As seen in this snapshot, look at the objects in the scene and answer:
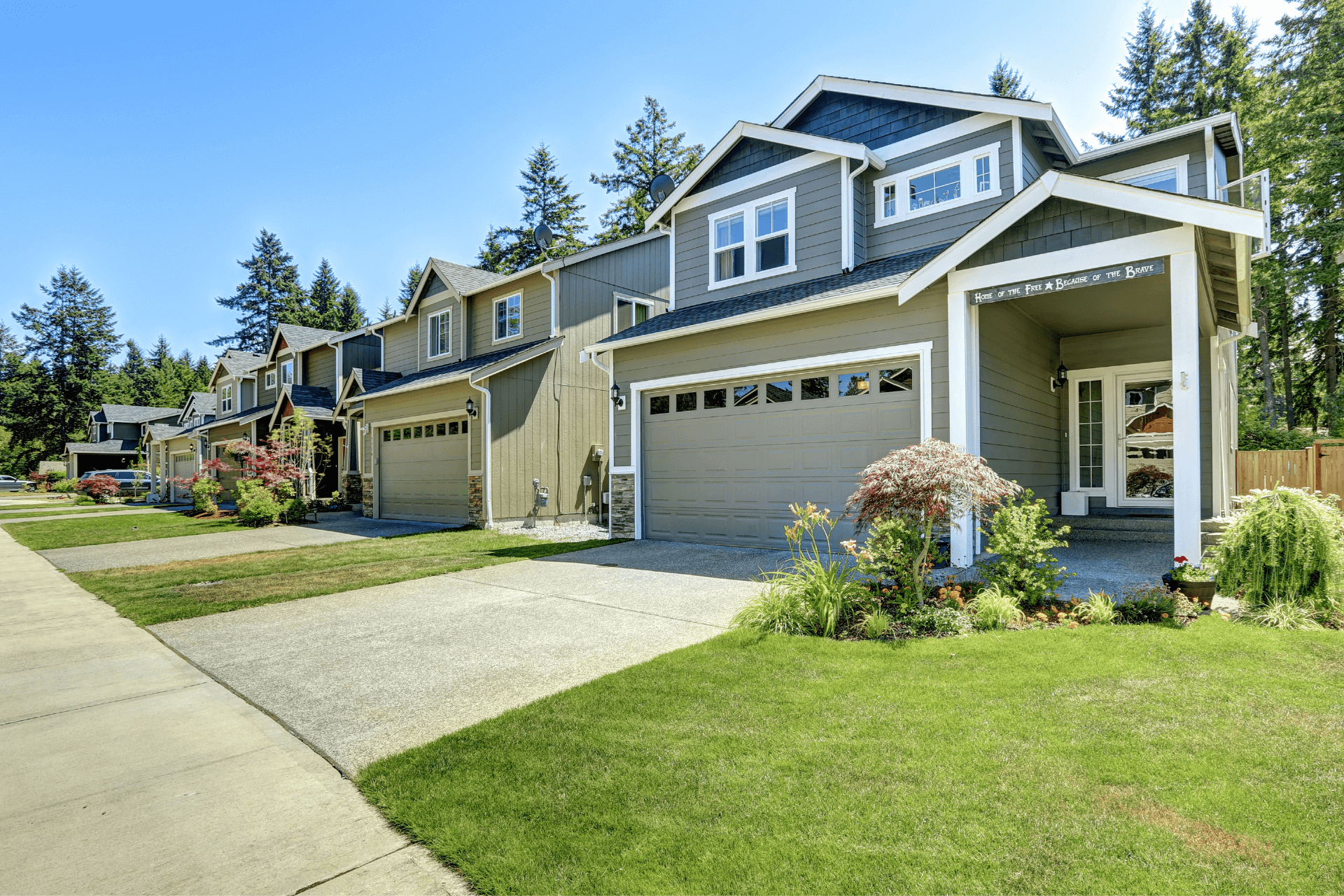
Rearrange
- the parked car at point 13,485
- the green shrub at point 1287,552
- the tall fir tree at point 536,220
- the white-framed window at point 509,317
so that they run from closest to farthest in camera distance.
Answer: the green shrub at point 1287,552 → the white-framed window at point 509,317 → the tall fir tree at point 536,220 → the parked car at point 13,485

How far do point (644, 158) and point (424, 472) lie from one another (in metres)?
21.9

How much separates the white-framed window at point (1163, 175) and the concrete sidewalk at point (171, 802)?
1236 centimetres

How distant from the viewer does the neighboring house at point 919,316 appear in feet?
24.7

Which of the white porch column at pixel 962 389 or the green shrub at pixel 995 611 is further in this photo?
the white porch column at pixel 962 389

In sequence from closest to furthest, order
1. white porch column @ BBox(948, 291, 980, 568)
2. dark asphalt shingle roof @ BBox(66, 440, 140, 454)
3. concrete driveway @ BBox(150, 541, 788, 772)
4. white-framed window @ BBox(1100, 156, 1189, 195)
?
1. concrete driveway @ BBox(150, 541, 788, 772)
2. white porch column @ BBox(948, 291, 980, 568)
3. white-framed window @ BBox(1100, 156, 1189, 195)
4. dark asphalt shingle roof @ BBox(66, 440, 140, 454)

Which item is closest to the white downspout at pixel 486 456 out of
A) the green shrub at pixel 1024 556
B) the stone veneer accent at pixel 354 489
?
the stone veneer accent at pixel 354 489

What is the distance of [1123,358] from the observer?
1080cm

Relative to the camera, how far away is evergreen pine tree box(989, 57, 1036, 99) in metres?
28.2

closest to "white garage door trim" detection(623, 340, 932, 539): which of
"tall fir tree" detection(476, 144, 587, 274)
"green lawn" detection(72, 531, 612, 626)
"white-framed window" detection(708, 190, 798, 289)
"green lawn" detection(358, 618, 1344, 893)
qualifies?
"green lawn" detection(72, 531, 612, 626)

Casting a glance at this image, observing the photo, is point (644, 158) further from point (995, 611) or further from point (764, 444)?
point (995, 611)

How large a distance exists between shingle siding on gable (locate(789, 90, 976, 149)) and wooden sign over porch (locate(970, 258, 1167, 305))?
4285 mm

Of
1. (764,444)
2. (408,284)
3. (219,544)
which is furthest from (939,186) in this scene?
(408,284)

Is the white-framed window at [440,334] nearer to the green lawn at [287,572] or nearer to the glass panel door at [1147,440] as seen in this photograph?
the green lawn at [287,572]

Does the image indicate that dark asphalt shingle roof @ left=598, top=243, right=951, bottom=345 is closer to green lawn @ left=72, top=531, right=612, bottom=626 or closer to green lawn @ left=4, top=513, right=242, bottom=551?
green lawn @ left=72, top=531, right=612, bottom=626
